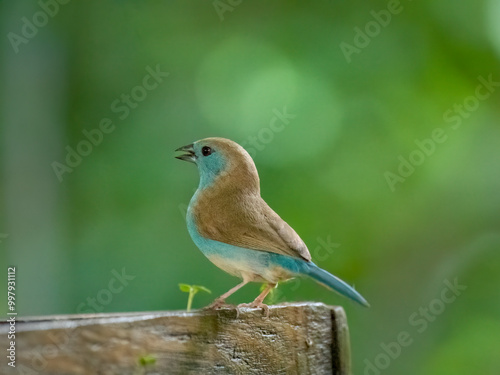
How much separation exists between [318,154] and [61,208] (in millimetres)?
1435

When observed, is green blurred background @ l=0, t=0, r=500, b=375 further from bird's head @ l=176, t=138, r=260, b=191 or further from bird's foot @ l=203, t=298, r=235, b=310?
bird's foot @ l=203, t=298, r=235, b=310

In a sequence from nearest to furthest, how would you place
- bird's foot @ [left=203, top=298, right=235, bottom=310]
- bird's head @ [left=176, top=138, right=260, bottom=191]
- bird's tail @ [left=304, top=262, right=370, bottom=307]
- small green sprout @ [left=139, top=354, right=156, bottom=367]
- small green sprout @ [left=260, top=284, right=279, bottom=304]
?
small green sprout @ [left=139, top=354, right=156, bottom=367]
bird's foot @ [left=203, top=298, right=235, bottom=310]
bird's tail @ [left=304, top=262, right=370, bottom=307]
bird's head @ [left=176, top=138, right=260, bottom=191]
small green sprout @ [left=260, top=284, right=279, bottom=304]

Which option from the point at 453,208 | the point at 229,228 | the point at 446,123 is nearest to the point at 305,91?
the point at 446,123

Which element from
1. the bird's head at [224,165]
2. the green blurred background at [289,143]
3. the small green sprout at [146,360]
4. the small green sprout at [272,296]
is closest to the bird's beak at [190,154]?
the bird's head at [224,165]

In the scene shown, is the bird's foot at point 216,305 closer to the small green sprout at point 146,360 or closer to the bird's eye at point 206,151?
the small green sprout at point 146,360

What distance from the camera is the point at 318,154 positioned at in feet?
12.1

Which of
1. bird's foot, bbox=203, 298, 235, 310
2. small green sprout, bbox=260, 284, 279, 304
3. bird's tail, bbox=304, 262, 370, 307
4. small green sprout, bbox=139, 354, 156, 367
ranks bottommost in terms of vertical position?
small green sprout, bbox=260, 284, 279, 304

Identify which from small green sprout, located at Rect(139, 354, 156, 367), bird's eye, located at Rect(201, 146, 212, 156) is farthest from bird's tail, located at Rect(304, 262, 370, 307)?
small green sprout, located at Rect(139, 354, 156, 367)

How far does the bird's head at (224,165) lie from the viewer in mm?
1527

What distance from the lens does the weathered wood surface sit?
891 millimetres

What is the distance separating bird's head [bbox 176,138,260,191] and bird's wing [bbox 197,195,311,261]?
0.17 ft

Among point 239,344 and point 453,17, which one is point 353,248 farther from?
point 239,344

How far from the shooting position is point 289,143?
12.0 ft

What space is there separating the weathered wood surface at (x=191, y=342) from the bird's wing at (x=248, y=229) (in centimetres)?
13
